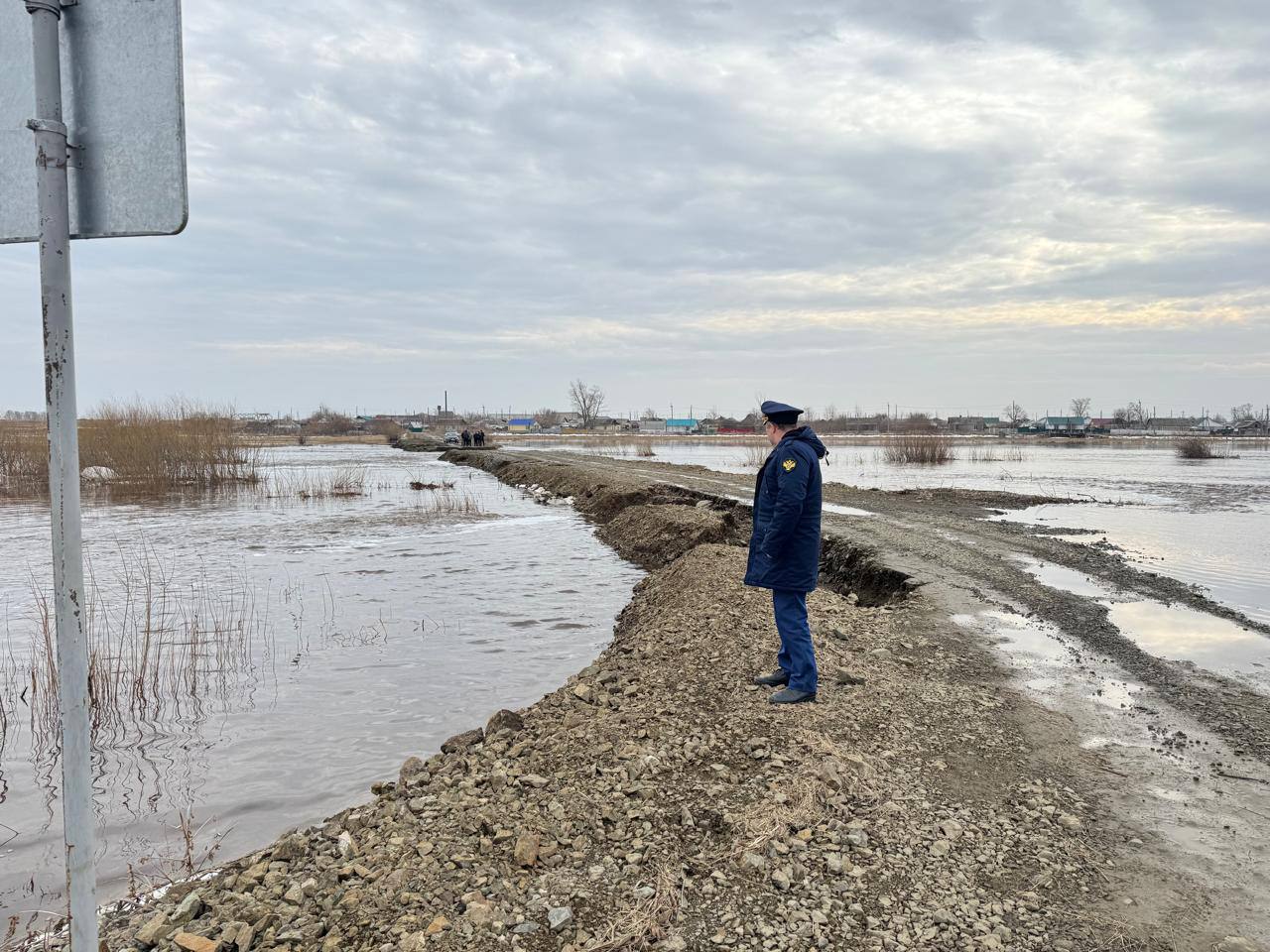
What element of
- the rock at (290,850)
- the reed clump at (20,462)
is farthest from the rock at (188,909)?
the reed clump at (20,462)

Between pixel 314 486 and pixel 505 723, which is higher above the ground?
pixel 314 486

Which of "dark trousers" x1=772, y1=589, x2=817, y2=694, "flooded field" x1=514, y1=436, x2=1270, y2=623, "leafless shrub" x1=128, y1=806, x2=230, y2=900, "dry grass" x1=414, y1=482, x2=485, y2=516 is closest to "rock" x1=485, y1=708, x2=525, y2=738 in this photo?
"leafless shrub" x1=128, y1=806, x2=230, y2=900

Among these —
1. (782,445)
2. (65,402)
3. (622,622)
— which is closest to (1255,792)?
(782,445)

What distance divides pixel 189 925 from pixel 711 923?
2.24 m

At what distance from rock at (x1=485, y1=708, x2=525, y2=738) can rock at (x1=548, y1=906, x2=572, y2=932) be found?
8.12 ft

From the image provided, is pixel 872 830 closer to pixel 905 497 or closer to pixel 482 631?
pixel 482 631

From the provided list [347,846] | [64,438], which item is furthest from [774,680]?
[64,438]

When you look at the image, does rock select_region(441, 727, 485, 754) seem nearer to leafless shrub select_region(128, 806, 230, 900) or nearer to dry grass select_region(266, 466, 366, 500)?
leafless shrub select_region(128, 806, 230, 900)

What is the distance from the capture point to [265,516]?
2334 centimetres

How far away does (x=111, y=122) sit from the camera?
6.24ft

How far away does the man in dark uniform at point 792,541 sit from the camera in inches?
216

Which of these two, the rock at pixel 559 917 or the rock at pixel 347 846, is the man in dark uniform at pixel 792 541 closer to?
the rock at pixel 559 917

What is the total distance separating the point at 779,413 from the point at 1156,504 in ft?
76.1

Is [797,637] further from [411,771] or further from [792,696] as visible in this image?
[411,771]
